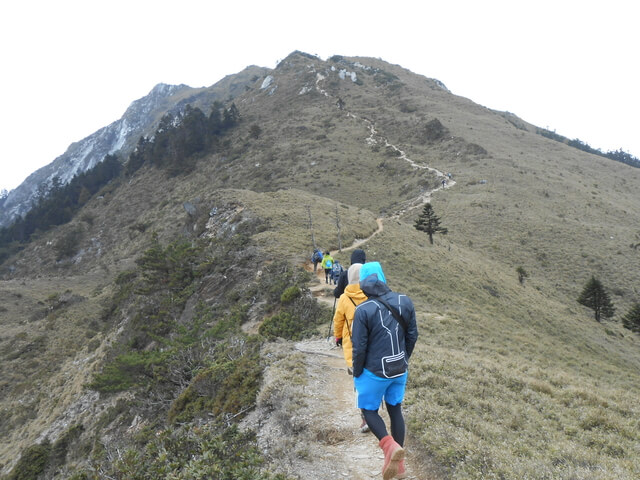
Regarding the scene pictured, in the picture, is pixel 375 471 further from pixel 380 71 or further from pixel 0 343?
pixel 380 71

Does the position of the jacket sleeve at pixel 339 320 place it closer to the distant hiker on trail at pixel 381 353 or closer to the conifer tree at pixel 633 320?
the distant hiker on trail at pixel 381 353

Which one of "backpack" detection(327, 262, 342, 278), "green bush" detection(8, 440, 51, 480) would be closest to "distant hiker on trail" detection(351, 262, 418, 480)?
"backpack" detection(327, 262, 342, 278)

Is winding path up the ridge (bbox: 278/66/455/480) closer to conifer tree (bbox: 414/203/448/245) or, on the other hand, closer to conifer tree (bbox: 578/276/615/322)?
conifer tree (bbox: 414/203/448/245)

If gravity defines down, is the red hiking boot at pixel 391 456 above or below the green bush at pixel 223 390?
above

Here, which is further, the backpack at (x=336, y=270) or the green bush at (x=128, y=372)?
the backpack at (x=336, y=270)

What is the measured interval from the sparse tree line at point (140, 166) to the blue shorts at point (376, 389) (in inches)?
3046

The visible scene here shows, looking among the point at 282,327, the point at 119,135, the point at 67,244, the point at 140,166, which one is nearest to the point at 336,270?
the point at 282,327

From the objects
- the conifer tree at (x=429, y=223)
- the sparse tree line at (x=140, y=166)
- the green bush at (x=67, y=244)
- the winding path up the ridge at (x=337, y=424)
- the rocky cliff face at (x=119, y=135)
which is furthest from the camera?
the rocky cliff face at (x=119, y=135)

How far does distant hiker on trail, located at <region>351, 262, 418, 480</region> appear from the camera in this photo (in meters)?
3.63

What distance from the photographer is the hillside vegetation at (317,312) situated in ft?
18.4

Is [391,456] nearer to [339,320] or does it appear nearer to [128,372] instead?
[339,320]

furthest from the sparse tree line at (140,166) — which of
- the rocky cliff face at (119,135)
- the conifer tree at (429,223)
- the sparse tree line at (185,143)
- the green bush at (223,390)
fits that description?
the green bush at (223,390)

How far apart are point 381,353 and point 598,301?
102 ft

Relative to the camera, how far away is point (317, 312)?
12320mm
